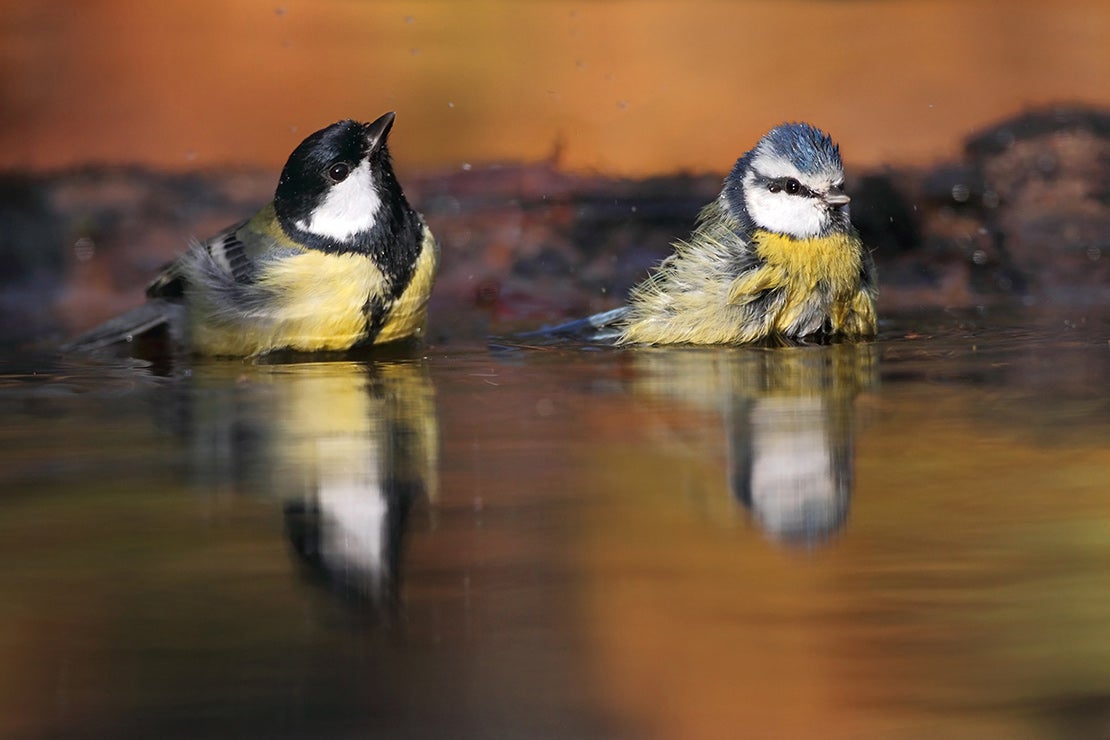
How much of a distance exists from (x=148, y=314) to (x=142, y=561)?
2828mm

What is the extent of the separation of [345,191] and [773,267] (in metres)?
1.25

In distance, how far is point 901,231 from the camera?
6012 mm

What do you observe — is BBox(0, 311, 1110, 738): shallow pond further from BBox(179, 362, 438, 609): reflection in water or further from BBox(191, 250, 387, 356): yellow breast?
BBox(191, 250, 387, 356): yellow breast

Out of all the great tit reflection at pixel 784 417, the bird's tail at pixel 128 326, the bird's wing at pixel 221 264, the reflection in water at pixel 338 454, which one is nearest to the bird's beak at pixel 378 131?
the bird's wing at pixel 221 264

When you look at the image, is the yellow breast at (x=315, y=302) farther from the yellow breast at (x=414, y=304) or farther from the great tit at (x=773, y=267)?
the great tit at (x=773, y=267)

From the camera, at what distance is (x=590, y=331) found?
4.79m

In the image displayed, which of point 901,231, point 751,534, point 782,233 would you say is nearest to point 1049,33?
point 901,231

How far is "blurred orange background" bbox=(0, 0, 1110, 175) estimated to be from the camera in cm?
629

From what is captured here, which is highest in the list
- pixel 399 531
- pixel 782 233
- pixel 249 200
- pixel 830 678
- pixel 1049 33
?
pixel 1049 33

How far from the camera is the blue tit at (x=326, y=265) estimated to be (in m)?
4.48

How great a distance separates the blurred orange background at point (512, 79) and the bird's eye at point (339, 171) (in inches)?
67.4

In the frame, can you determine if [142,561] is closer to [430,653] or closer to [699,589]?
[430,653]

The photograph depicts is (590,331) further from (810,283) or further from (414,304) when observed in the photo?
(810,283)

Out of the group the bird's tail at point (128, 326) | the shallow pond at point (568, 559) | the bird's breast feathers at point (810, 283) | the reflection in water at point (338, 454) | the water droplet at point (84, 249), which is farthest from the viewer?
the water droplet at point (84, 249)
